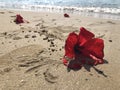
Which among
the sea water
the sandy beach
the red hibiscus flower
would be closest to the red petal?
the red hibiscus flower

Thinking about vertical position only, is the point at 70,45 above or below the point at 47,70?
above

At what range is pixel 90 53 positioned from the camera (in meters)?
3.23

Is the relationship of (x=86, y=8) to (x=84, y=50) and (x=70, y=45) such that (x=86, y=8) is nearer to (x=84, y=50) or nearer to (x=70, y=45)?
(x=84, y=50)

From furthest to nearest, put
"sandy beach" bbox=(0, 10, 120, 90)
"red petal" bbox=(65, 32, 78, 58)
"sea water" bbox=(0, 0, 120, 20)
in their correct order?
"sea water" bbox=(0, 0, 120, 20) → "red petal" bbox=(65, 32, 78, 58) → "sandy beach" bbox=(0, 10, 120, 90)

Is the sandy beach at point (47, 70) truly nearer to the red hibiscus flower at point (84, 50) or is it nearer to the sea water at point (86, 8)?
the red hibiscus flower at point (84, 50)

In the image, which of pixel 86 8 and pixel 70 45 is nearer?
pixel 70 45

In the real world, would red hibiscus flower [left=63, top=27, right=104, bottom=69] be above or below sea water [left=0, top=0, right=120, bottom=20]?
above

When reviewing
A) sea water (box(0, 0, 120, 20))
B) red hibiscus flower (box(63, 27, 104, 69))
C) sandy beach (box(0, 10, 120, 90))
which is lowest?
sea water (box(0, 0, 120, 20))

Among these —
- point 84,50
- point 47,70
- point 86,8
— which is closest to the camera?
point 47,70

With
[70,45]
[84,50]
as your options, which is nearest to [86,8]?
[84,50]

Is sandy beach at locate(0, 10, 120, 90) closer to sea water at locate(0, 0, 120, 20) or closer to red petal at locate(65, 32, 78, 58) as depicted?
red petal at locate(65, 32, 78, 58)

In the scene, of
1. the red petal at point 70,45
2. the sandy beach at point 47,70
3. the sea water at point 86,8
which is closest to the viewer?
the sandy beach at point 47,70

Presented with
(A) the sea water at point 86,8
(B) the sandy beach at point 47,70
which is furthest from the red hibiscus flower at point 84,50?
(A) the sea water at point 86,8

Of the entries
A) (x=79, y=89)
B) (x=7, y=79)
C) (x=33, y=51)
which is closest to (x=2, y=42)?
(x=33, y=51)
